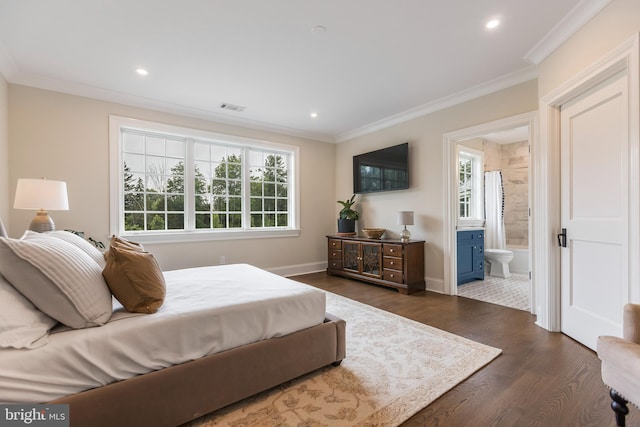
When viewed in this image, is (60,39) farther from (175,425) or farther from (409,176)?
(409,176)

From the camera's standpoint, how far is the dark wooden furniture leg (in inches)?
57.2

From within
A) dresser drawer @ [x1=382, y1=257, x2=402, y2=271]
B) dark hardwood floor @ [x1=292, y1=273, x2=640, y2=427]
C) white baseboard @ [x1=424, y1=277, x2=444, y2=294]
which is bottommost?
dark hardwood floor @ [x1=292, y1=273, x2=640, y2=427]

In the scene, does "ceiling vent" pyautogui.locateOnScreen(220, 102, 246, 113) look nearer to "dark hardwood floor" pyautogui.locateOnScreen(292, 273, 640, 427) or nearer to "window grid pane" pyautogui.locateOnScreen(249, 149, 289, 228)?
"window grid pane" pyautogui.locateOnScreen(249, 149, 289, 228)

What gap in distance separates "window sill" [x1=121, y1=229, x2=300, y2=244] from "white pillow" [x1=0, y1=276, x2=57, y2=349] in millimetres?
2851

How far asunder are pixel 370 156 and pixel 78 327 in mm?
4491

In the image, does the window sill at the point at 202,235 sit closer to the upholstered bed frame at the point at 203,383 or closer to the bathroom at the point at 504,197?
the upholstered bed frame at the point at 203,383

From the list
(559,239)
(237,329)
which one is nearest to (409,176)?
(559,239)

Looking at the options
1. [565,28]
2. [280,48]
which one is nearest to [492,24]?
[565,28]

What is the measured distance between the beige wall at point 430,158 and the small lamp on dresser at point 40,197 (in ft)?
13.8

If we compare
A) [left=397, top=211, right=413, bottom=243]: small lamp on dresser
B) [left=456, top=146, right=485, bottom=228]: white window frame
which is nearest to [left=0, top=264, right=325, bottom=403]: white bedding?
[left=397, top=211, right=413, bottom=243]: small lamp on dresser

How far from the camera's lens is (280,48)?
9.02 feet

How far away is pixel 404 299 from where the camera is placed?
12.5 feet

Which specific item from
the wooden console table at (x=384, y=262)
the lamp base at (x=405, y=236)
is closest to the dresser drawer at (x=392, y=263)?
the wooden console table at (x=384, y=262)

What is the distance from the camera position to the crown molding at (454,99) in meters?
3.25
